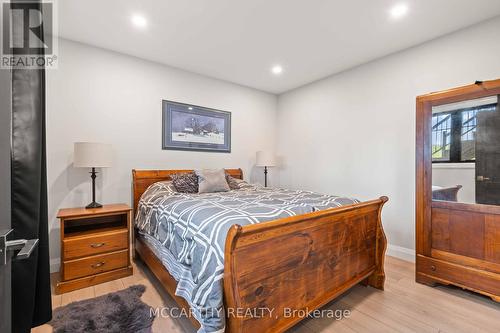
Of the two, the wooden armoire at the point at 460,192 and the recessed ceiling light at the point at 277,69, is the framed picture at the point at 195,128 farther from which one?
the wooden armoire at the point at 460,192

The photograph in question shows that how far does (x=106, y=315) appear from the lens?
5.79 feet

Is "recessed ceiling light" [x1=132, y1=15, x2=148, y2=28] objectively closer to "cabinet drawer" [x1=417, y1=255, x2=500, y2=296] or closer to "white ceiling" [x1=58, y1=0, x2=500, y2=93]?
"white ceiling" [x1=58, y1=0, x2=500, y2=93]

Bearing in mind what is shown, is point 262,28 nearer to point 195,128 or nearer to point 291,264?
point 195,128

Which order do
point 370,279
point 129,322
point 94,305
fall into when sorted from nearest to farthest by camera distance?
point 129,322, point 94,305, point 370,279

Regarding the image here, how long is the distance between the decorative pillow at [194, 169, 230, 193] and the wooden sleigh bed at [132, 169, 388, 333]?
3.08 ft

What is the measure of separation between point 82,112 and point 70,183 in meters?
0.82

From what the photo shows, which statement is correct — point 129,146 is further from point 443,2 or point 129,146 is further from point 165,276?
point 443,2

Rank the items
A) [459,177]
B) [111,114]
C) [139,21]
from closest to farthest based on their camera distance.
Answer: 1. [459,177]
2. [139,21]
3. [111,114]

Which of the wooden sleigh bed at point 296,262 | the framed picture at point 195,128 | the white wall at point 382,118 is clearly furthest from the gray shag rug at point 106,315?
the white wall at point 382,118

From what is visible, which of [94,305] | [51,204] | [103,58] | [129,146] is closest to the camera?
[94,305]

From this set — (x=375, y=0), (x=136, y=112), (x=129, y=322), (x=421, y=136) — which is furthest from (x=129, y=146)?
(x=421, y=136)

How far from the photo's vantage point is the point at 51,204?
2514 mm

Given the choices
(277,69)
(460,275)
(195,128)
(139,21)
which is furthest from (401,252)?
(139,21)

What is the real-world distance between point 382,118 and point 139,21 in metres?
3.06
